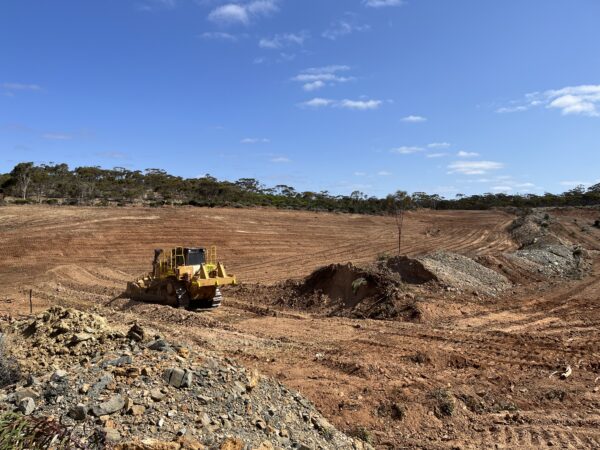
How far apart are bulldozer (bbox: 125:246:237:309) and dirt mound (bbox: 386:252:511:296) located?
22.8 feet

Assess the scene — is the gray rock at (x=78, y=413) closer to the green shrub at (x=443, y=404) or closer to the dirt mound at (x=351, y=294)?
the green shrub at (x=443, y=404)

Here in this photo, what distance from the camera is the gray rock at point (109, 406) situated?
468 cm

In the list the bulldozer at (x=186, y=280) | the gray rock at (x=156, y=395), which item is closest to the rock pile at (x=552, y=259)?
the bulldozer at (x=186, y=280)

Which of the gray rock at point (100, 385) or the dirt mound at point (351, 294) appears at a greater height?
the gray rock at point (100, 385)

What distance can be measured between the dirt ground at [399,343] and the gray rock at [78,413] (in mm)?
3674

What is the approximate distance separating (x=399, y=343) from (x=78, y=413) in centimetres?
780

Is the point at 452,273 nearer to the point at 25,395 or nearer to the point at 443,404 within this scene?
the point at 443,404

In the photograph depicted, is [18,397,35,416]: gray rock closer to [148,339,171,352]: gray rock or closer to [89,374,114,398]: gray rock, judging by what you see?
[89,374,114,398]: gray rock

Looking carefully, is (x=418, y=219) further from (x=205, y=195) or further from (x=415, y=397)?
(x=415, y=397)

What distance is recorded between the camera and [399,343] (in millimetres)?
10961

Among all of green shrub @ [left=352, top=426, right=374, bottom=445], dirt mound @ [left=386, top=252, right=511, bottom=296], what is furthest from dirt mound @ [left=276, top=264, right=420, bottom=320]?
green shrub @ [left=352, top=426, right=374, bottom=445]

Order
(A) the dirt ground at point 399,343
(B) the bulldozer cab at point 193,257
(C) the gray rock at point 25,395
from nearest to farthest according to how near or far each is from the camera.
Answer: (C) the gray rock at point 25,395 → (A) the dirt ground at point 399,343 → (B) the bulldozer cab at point 193,257

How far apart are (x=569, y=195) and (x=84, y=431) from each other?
104674 millimetres

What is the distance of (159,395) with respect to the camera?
17.1 feet
